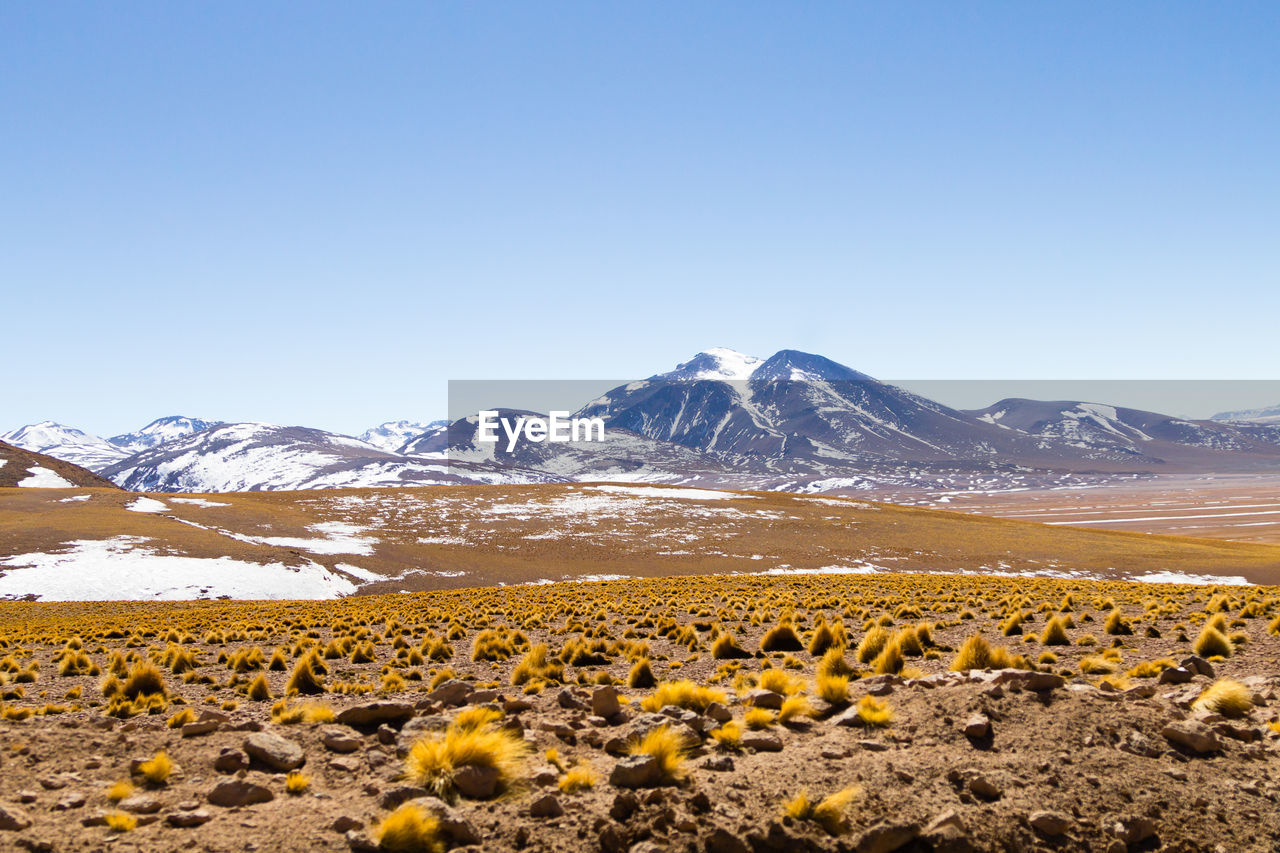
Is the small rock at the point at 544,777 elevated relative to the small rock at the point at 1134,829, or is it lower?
elevated

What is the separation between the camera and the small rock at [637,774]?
614cm

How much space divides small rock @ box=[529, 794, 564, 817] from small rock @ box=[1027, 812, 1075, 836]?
13.4ft

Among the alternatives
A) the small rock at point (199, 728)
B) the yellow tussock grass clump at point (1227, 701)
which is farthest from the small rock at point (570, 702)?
the yellow tussock grass clump at point (1227, 701)

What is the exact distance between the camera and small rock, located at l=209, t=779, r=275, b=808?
5.74 m

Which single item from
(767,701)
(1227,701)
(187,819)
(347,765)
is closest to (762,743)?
(767,701)

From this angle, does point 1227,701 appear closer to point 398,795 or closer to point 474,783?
point 474,783

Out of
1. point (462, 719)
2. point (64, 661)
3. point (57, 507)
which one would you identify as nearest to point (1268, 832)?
point (462, 719)

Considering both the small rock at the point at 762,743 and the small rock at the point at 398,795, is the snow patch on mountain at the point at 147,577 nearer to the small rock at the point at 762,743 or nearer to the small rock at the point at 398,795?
the small rock at the point at 398,795

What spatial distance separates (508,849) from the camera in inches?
211

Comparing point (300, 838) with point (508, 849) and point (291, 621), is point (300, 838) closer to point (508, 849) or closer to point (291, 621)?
point (508, 849)

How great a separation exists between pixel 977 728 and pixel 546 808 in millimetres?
4406

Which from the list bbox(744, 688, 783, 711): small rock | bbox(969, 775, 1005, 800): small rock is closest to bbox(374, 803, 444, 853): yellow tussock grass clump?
bbox(744, 688, 783, 711): small rock

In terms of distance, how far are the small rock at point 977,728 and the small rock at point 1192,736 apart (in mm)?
1831

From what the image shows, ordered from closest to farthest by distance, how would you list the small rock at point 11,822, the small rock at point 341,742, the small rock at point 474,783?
the small rock at point 11,822 < the small rock at point 474,783 < the small rock at point 341,742
